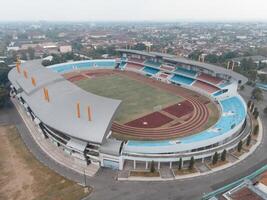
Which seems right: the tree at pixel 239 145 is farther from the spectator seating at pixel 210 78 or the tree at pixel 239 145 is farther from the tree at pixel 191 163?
the spectator seating at pixel 210 78

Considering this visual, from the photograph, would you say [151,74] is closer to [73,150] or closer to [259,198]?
[73,150]

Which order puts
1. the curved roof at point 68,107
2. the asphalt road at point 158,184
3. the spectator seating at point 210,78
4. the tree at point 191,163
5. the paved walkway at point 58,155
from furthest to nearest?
1. the spectator seating at point 210,78
2. the paved walkway at point 58,155
3. the curved roof at point 68,107
4. the tree at point 191,163
5. the asphalt road at point 158,184

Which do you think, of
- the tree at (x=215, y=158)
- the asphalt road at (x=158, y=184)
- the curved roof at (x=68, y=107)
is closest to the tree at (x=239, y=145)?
the asphalt road at (x=158, y=184)

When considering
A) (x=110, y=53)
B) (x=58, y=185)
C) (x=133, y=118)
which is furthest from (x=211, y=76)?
(x=110, y=53)

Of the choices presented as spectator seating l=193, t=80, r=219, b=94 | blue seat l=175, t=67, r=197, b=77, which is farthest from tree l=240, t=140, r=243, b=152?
blue seat l=175, t=67, r=197, b=77

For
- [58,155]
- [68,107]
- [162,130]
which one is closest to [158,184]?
[162,130]

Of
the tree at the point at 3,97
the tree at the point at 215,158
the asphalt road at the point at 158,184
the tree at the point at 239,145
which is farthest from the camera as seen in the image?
the tree at the point at 3,97

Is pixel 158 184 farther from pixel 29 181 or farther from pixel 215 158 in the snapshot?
pixel 29 181
